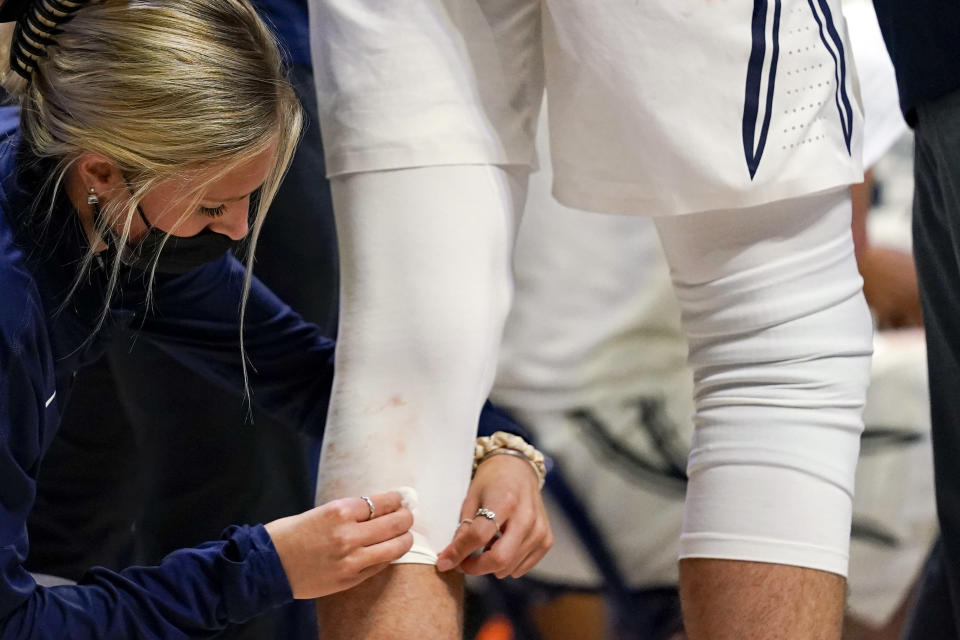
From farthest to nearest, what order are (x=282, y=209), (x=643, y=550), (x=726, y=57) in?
1. (x=643, y=550)
2. (x=282, y=209)
3. (x=726, y=57)

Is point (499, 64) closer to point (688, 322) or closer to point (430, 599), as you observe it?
point (688, 322)

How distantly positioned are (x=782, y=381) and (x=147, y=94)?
18.0 inches

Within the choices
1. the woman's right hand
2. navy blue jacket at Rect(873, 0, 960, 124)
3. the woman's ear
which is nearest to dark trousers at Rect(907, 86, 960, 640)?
navy blue jacket at Rect(873, 0, 960, 124)

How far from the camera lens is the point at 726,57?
29.0 inches

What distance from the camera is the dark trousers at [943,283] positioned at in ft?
2.95

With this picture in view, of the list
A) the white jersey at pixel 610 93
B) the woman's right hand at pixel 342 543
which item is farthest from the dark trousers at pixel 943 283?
the woman's right hand at pixel 342 543

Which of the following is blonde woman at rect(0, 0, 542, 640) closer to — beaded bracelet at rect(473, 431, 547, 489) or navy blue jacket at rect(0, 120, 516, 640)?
navy blue jacket at rect(0, 120, 516, 640)

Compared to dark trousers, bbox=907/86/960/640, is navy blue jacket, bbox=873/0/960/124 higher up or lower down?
higher up

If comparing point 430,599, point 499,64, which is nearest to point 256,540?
point 430,599

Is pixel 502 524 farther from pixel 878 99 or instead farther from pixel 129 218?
pixel 878 99

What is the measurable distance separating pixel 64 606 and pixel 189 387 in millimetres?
414

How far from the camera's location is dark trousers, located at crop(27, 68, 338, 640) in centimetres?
113

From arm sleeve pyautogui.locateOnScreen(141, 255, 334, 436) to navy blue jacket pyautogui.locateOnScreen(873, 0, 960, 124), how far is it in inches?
20.7

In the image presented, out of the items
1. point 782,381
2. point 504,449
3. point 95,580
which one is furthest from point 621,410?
point 95,580
